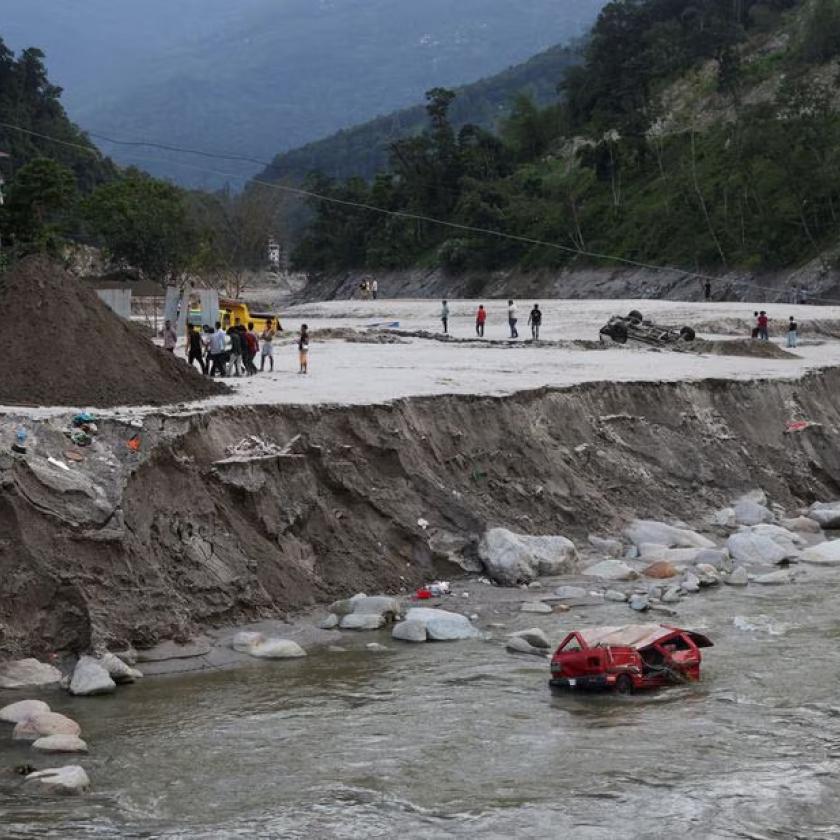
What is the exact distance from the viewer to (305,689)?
1645cm

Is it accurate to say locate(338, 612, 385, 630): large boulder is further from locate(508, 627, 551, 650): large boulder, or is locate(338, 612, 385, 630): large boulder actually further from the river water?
locate(508, 627, 551, 650): large boulder

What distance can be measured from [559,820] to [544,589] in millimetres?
9533

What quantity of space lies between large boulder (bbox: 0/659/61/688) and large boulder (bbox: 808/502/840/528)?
16505mm

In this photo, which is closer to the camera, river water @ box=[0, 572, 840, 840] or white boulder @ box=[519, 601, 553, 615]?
river water @ box=[0, 572, 840, 840]

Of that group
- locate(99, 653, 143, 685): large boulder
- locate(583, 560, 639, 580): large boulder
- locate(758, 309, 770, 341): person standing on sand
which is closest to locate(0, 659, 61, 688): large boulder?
locate(99, 653, 143, 685): large boulder

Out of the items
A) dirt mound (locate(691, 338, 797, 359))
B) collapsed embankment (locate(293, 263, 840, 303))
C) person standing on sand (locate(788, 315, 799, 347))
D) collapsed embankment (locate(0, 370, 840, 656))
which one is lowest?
collapsed embankment (locate(0, 370, 840, 656))

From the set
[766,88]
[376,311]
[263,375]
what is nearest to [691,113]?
[766,88]

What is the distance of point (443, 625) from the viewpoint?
19.0m

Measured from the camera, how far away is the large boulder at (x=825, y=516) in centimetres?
2773

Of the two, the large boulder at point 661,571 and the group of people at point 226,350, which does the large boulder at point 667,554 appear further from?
the group of people at point 226,350

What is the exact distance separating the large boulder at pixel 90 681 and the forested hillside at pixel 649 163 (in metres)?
52.6

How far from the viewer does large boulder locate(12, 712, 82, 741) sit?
14383 mm

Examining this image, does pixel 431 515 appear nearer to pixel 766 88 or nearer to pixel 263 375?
pixel 263 375

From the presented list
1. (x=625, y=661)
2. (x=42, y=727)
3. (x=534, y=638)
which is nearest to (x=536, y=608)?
(x=534, y=638)
